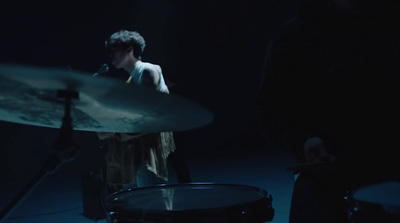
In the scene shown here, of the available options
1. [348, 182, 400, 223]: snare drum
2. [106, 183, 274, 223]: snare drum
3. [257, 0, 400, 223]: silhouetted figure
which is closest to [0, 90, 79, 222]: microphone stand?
[106, 183, 274, 223]: snare drum

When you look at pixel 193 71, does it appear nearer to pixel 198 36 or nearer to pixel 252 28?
pixel 198 36

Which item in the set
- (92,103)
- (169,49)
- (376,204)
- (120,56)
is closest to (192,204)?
(92,103)

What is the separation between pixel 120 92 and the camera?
1080 mm

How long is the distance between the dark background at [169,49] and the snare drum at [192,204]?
169 inches

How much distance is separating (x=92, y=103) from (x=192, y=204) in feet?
1.64

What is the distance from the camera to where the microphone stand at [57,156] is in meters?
1.08

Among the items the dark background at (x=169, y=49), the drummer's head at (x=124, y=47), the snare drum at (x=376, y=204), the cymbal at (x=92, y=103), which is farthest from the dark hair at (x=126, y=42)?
the dark background at (x=169, y=49)

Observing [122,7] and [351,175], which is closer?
[351,175]

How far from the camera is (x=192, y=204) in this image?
147 centimetres

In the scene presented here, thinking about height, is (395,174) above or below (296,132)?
below

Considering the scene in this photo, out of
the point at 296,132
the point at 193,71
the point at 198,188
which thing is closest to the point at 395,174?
the point at 296,132

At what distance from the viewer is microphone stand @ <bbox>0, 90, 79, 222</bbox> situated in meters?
1.08

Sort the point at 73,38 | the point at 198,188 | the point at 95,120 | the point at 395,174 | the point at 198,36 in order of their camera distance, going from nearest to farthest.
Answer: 1. the point at 395,174
2. the point at 95,120
3. the point at 198,188
4. the point at 73,38
5. the point at 198,36

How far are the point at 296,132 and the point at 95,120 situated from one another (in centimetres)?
62
